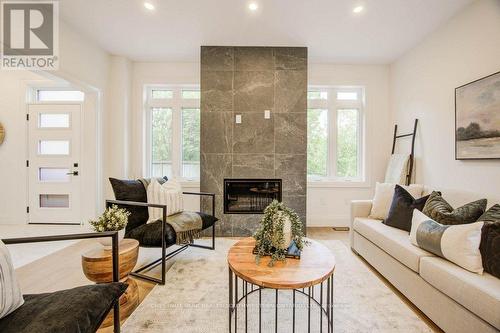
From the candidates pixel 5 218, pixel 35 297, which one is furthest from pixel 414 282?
pixel 5 218

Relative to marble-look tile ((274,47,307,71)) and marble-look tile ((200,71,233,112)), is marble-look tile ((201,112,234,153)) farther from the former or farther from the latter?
marble-look tile ((274,47,307,71))

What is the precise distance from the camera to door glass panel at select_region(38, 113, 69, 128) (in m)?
3.79

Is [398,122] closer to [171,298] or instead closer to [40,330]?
[171,298]

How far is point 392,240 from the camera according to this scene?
1979mm

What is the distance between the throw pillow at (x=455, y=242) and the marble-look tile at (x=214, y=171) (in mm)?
2424

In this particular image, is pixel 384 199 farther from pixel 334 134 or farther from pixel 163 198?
pixel 163 198

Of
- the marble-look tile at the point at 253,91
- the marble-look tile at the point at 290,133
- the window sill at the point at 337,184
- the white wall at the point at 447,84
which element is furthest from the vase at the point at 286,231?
the window sill at the point at 337,184

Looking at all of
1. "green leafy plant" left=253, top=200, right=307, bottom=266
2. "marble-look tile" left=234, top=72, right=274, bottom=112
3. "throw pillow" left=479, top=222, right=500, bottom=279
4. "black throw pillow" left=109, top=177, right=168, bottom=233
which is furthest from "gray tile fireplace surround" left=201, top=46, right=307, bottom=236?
"throw pillow" left=479, top=222, right=500, bottom=279

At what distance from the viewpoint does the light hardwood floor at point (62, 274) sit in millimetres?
1918

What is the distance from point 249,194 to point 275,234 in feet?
6.40

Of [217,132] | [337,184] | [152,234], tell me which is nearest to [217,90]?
[217,132]

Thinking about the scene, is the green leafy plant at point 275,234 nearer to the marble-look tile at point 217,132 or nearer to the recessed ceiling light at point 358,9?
the marble-look tile at point 217,132

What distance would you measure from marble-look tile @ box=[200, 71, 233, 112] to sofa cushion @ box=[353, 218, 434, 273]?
2.38 metres

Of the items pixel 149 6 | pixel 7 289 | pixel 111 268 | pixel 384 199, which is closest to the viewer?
pixel 7 289
